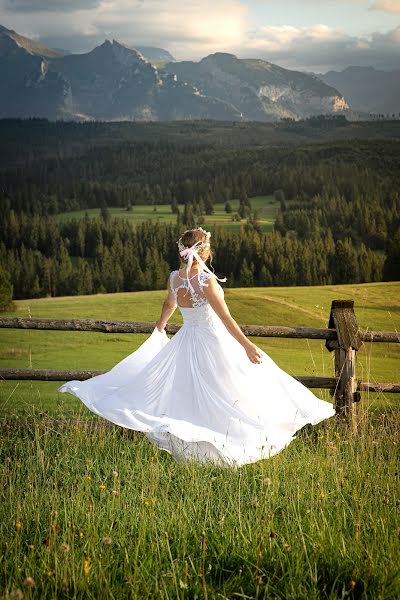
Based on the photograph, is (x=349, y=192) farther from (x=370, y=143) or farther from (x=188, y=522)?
(x=188, y=522)

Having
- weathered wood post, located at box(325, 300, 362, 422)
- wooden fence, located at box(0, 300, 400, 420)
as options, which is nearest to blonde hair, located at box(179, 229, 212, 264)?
wooden fence, located at box(0, 300, 400, 420)

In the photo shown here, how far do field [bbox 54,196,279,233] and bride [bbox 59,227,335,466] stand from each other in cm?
11220

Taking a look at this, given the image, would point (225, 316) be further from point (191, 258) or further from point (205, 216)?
point (205, 216)

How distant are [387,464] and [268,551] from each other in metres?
1.91

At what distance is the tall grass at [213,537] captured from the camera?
3479 millimetres

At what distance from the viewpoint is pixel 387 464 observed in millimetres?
5336

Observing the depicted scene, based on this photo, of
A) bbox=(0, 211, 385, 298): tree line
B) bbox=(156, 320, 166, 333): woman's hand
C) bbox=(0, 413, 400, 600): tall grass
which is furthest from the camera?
bbox=(0, 211, 385, 298): tree line

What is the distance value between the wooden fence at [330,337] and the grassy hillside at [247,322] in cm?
516

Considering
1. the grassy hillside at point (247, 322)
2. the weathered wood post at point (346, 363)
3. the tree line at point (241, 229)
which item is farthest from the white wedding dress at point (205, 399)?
the tree line at point (241, 229)

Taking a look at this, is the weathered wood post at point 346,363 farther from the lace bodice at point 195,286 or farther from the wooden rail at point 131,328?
the lace bodice at point 195,286

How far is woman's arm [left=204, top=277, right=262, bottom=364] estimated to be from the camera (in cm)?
562

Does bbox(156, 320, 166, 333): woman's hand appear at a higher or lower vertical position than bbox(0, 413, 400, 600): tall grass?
higher

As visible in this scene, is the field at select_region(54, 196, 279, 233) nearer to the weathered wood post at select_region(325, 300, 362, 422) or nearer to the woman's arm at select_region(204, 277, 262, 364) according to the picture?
the weathered wood post at select_region(325, 300, 362, 422)

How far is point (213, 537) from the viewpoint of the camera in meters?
4.00
